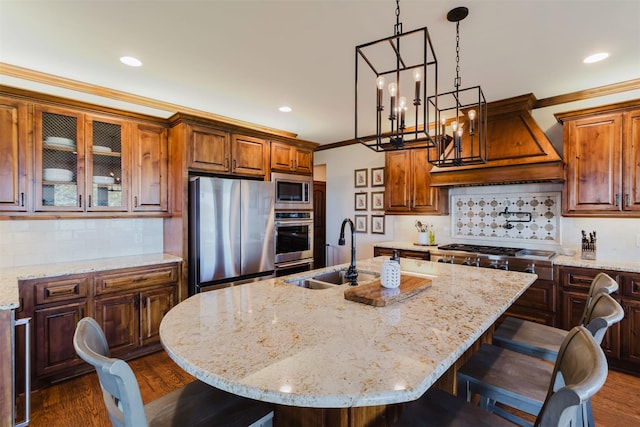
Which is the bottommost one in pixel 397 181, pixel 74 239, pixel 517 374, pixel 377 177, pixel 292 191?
pixel 517 374

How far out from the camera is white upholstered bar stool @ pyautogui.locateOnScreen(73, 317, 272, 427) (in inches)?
34.6

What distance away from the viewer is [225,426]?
105 cm

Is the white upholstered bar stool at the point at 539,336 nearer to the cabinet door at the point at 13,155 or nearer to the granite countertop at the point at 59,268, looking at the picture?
the granite countertop at the point at 59,268

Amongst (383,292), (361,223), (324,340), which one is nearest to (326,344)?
(324,340)

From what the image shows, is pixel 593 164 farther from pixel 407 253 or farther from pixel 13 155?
pixel 13 155

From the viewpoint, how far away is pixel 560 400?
30.2 inches

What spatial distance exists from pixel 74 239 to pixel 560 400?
3.81m

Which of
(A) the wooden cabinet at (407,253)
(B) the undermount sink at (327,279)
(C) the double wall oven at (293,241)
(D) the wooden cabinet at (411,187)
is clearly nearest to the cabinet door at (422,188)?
(D) the wooden cabinet at (411,187)

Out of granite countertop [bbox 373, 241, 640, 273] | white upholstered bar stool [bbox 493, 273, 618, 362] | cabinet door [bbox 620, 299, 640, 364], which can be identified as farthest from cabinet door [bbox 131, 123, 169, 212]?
cabinet door [bbox 620, 299, 640, 364]

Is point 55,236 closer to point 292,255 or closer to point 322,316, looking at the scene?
point 292,255

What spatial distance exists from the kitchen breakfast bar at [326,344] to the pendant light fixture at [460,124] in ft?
3.65

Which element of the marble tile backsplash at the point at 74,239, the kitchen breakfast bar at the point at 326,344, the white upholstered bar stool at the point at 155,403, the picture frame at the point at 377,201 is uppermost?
the picture frame at the point at 377,201

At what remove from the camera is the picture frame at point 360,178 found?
5199 mm

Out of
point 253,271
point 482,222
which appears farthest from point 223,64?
point 482,222
